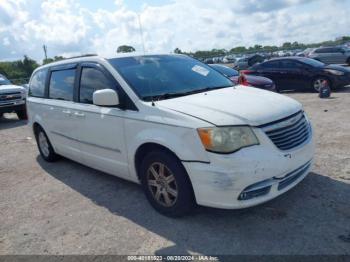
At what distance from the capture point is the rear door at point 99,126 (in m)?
4.54

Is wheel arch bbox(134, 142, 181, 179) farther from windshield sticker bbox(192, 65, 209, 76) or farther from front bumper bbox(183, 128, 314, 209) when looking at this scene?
windshield sticker bbox(192, 65, 209, 76)

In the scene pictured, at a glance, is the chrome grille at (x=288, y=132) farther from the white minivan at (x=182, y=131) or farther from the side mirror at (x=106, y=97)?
the side mirror at (x=106, y=97)

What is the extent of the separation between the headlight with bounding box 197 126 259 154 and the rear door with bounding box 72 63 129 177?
122cm

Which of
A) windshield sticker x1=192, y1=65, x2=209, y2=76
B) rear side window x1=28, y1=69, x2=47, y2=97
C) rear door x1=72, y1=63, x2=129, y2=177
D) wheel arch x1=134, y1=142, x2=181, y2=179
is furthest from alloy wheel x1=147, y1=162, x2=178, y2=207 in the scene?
rear side window x1=28, y1=69, x2=47, y2=97

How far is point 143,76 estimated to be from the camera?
4.59 meters

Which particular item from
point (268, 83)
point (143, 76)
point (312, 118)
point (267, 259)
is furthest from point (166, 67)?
point (268, 83)

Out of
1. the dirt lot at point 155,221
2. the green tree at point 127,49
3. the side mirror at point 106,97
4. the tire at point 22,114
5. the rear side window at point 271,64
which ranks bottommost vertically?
the tire at point 22,114

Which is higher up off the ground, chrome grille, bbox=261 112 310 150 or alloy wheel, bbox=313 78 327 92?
chrome grille, bbox=261 112 310 150

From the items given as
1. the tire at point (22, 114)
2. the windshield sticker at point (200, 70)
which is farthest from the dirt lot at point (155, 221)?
the tire at point (22, 114)

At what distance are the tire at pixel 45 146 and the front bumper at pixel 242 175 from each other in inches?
151

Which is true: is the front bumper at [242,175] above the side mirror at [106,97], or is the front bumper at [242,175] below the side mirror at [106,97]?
below

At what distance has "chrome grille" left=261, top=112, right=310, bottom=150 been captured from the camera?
12.2 ft

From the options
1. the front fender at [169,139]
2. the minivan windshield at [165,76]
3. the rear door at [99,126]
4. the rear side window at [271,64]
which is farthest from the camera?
the rear side window at [271,64]

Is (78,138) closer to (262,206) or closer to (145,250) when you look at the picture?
(145,250)
